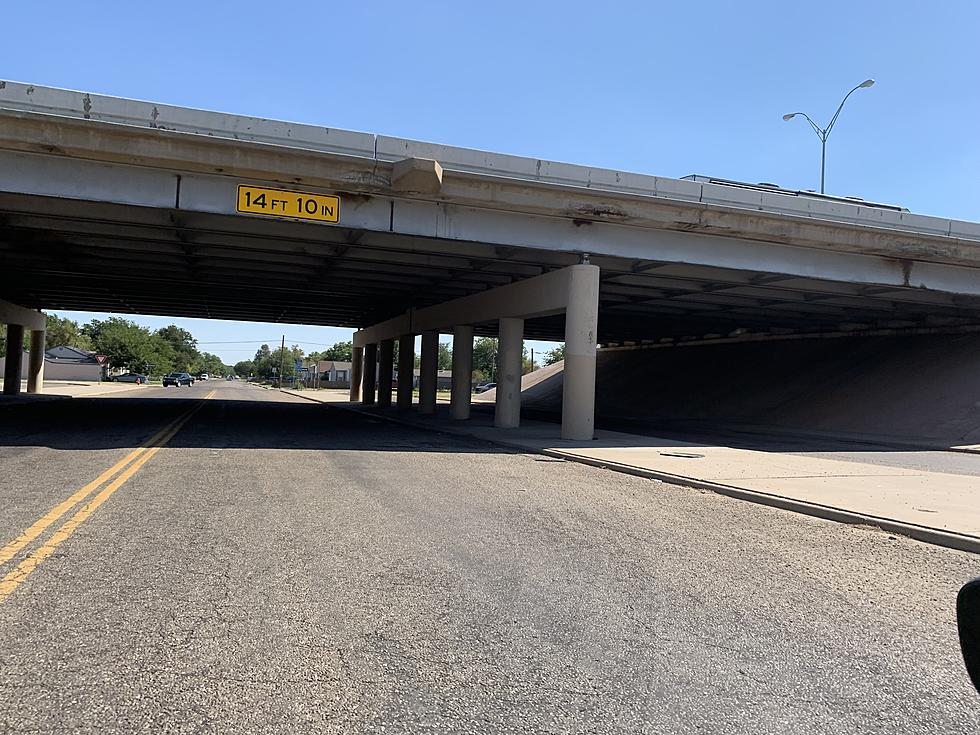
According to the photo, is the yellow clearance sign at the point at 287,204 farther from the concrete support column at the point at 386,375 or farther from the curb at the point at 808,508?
the concrete support column at the point at 386,375

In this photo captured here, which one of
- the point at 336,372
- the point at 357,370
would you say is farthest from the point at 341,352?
the point at 357,370

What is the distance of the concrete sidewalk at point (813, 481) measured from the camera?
29.2 ft

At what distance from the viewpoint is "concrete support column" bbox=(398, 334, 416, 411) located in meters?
39.8

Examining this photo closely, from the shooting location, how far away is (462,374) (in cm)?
3128

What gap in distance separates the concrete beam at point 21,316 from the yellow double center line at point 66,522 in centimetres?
3184

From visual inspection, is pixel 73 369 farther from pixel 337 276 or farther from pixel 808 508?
pixel 808 508

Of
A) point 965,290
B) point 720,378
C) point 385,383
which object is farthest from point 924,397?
point 385,383

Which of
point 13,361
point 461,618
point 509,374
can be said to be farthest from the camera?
point 13,361

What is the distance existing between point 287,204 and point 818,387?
27.3m

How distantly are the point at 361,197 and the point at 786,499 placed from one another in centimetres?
1203

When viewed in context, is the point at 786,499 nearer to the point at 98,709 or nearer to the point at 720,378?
→ the point at 98,709

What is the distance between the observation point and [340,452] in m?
15.9

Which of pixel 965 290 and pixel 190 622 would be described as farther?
pixel 965 290

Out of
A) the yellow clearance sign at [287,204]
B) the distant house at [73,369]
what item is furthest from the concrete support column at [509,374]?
the distant house at [73,369]
